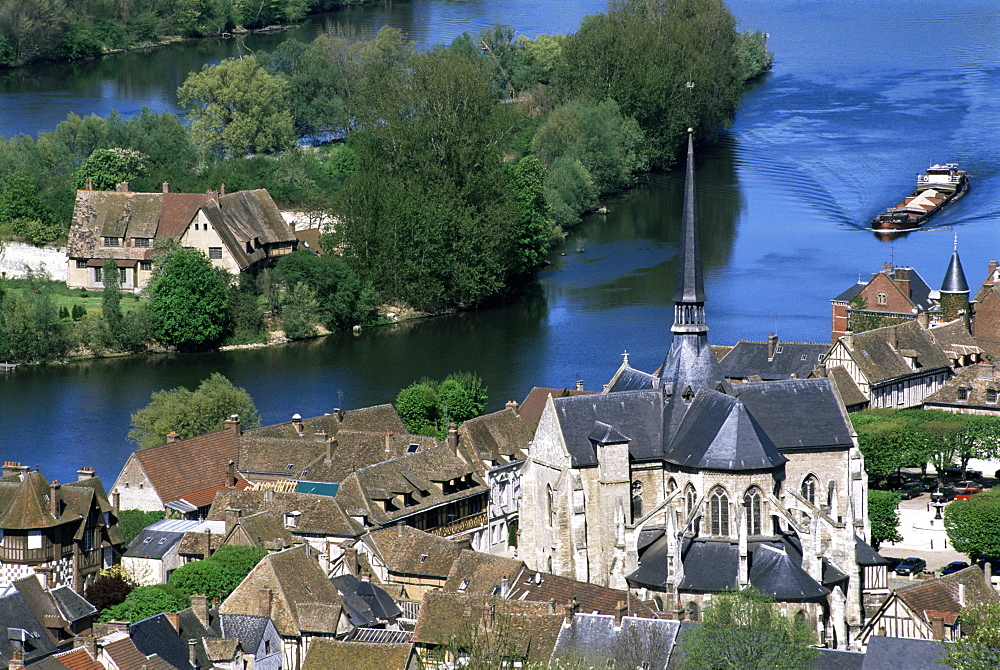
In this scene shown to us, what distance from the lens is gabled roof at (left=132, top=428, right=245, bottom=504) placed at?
77.6 m

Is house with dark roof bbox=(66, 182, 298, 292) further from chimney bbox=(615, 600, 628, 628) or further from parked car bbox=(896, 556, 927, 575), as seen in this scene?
chimney bbox=(615, 600, 628, 628)

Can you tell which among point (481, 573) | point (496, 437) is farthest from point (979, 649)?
point (496, 437)

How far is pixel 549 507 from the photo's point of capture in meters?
69.5

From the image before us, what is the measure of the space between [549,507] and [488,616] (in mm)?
10136

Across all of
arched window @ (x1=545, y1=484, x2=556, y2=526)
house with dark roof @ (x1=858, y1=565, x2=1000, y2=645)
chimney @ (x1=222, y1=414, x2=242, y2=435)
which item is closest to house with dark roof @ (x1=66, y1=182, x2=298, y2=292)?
chimney @ (x1=222, y1=414, x2=242, y2=435)

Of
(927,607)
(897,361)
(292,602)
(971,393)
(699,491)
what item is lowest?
(971,393)

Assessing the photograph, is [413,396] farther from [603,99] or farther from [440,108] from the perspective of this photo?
[603,99]

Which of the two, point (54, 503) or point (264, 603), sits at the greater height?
point (54, 503)

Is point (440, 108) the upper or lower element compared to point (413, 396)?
upper

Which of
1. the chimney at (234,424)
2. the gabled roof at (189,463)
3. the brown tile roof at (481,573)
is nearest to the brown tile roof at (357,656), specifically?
the brown tile roof at (481,573)

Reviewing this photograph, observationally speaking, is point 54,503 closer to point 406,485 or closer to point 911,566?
point 406,485

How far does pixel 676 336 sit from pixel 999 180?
91.5 m

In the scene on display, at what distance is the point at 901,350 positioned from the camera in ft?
314

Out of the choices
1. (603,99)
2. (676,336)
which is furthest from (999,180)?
(676,336)
